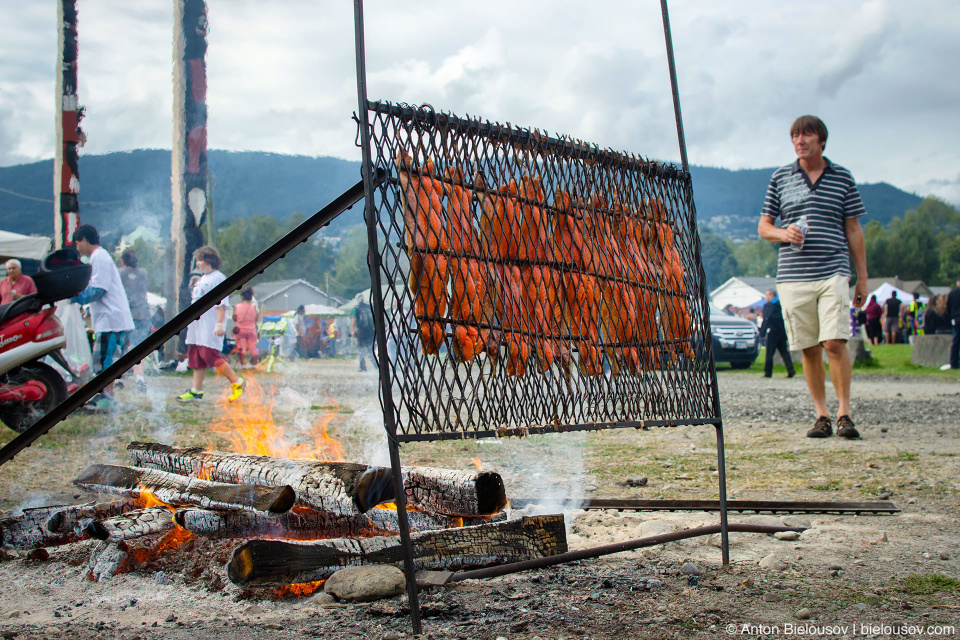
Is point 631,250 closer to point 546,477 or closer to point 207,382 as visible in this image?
point 546,477

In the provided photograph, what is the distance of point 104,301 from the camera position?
335 inches

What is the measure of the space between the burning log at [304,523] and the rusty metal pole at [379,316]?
0.73 metres

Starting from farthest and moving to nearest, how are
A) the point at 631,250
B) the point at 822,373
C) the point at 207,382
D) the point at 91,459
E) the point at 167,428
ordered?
1. the point at 207,382
2. the point at 167,428
3. the point at 822,373
4. the point at 91,459
5. the point at 631,250

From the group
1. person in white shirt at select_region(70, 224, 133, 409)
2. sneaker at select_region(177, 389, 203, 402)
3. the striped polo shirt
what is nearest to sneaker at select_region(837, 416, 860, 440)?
the striped polo shirt

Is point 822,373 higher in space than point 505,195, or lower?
lower

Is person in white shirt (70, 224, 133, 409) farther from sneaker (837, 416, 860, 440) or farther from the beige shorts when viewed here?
sneaker (837, 416, 860, 440)

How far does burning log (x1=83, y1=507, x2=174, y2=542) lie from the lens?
2.61m

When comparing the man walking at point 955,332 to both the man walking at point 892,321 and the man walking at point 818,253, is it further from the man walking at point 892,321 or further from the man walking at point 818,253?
the man walking at point 892,321

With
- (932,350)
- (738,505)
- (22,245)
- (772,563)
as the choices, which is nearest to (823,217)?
(738,505)

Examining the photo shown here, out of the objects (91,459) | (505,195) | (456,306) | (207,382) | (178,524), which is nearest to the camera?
(456,306)

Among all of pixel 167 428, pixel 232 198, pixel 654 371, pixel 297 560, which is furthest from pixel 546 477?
pixel 232 198

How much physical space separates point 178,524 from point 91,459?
11.0ft

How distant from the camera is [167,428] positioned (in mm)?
7035

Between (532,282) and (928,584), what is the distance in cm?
181
